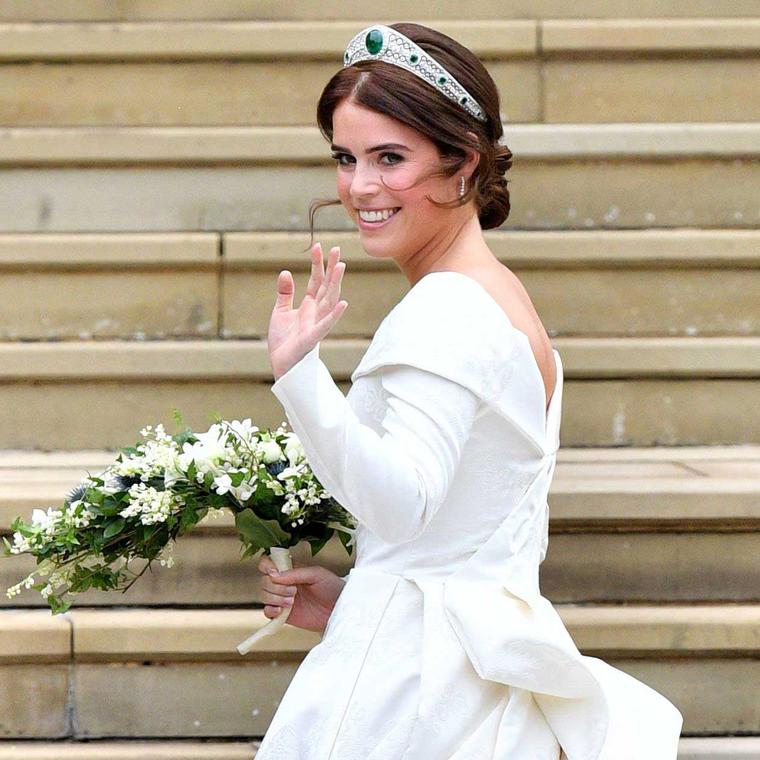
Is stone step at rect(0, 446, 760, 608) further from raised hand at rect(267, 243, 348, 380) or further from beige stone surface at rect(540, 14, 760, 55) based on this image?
raised hand at rect(267, 243, 348, 380)

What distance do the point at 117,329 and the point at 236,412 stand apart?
530 mm

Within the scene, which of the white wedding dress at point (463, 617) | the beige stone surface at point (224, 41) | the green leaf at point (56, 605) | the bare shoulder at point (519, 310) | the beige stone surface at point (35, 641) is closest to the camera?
the white wedding dress at point (463, 617)

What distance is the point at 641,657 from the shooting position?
144 inches

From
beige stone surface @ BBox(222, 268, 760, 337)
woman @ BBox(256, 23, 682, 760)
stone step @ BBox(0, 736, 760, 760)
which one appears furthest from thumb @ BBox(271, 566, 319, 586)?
beige stone surface @ BBox(222, 268, 760, 337)

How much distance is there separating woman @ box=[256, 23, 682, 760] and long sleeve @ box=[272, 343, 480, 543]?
0.03 meters

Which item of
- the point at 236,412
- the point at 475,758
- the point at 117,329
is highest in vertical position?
the point at 117,329

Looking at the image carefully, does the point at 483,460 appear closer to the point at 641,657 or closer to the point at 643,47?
the point at 641,657

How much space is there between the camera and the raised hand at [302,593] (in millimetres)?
2619

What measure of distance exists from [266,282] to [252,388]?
15.6 inches

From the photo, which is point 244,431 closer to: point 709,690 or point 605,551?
point 605,551

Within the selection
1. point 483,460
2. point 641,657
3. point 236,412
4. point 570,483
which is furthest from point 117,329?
point 483,460

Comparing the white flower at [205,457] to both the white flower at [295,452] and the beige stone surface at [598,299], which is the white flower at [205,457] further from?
the beige stone surface at [598,299]

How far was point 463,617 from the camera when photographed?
89.6 inches

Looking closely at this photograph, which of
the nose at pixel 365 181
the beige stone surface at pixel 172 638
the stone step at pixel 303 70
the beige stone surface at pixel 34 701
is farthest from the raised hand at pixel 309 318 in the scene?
the stone step at pixel 303 70
